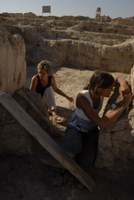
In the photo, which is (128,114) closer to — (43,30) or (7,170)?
(7,170)

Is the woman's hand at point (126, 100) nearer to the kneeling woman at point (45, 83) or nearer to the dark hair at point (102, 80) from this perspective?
the dark hair at point (102, 80)

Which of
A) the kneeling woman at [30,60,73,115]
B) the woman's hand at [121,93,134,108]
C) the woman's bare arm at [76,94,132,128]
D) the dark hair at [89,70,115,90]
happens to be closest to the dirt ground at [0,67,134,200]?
the woman's bare arm at [76,94,132,128]

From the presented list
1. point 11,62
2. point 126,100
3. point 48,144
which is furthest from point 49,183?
point 11,62

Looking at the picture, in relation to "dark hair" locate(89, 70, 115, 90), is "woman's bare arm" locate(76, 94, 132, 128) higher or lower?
lower

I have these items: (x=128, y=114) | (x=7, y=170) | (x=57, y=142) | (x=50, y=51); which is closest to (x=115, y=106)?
(x=128, y=114)

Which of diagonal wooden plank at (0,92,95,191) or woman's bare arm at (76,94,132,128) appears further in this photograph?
diagonal wooden plank at (0,92,95,191)

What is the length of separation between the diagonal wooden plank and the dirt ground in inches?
4.5

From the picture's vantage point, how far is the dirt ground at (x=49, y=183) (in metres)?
3.86

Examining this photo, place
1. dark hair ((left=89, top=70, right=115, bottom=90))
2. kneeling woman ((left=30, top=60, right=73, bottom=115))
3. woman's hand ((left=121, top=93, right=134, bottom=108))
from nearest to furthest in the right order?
dark hair ((left=89, top=70, right=115, bottom=90))
woman's hand ((left=121, top=93, right=134, bottom=108))
kneeling woman ((left=30, top=60, right=73, bottom=115))

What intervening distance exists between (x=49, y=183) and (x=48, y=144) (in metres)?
0.46

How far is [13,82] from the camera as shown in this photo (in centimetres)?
453

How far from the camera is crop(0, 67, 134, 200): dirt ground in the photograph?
12.7 ft

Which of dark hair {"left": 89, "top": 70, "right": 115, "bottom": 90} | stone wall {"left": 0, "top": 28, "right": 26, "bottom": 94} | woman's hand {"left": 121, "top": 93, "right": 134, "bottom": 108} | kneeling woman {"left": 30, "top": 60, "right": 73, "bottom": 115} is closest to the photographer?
dark hair {"left": 89, "top": 70, "right": 115, "bottom": 90}

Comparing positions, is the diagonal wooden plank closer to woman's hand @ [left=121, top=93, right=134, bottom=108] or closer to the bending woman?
the bending woman
